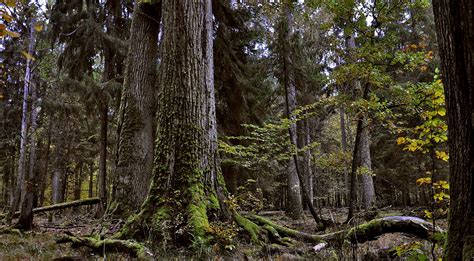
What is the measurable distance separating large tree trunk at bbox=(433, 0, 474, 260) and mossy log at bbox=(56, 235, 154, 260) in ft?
9.78

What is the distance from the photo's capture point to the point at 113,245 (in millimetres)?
4324

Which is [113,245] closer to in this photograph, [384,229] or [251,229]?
[251,229]

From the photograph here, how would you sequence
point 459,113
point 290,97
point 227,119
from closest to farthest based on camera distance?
1. point 459,113
2. point 227,119
3. point 290,97

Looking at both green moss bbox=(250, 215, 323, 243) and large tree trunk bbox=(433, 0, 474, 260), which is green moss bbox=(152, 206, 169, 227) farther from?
large tree trunk bbox=(433, 0, 474, 260)

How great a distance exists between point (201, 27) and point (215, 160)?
254 cm

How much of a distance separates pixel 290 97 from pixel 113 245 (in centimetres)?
938

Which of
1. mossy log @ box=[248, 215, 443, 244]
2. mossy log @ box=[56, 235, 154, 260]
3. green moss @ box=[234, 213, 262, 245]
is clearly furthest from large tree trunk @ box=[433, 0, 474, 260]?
green moss @ box=[234, 213, 262, 245]

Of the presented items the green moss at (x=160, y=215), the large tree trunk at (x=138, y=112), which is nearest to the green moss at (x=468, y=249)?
the green moss at (x=160, y=215)

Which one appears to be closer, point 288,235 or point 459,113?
point 459,113

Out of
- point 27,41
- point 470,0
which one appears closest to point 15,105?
point 27,41

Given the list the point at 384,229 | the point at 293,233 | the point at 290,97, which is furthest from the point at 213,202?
the point at 290,97

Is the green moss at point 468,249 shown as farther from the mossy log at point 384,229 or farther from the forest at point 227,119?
the mossy log at point 384,229

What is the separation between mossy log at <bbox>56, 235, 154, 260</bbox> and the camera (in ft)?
12.7

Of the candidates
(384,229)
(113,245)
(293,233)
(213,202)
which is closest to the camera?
(113,245)
